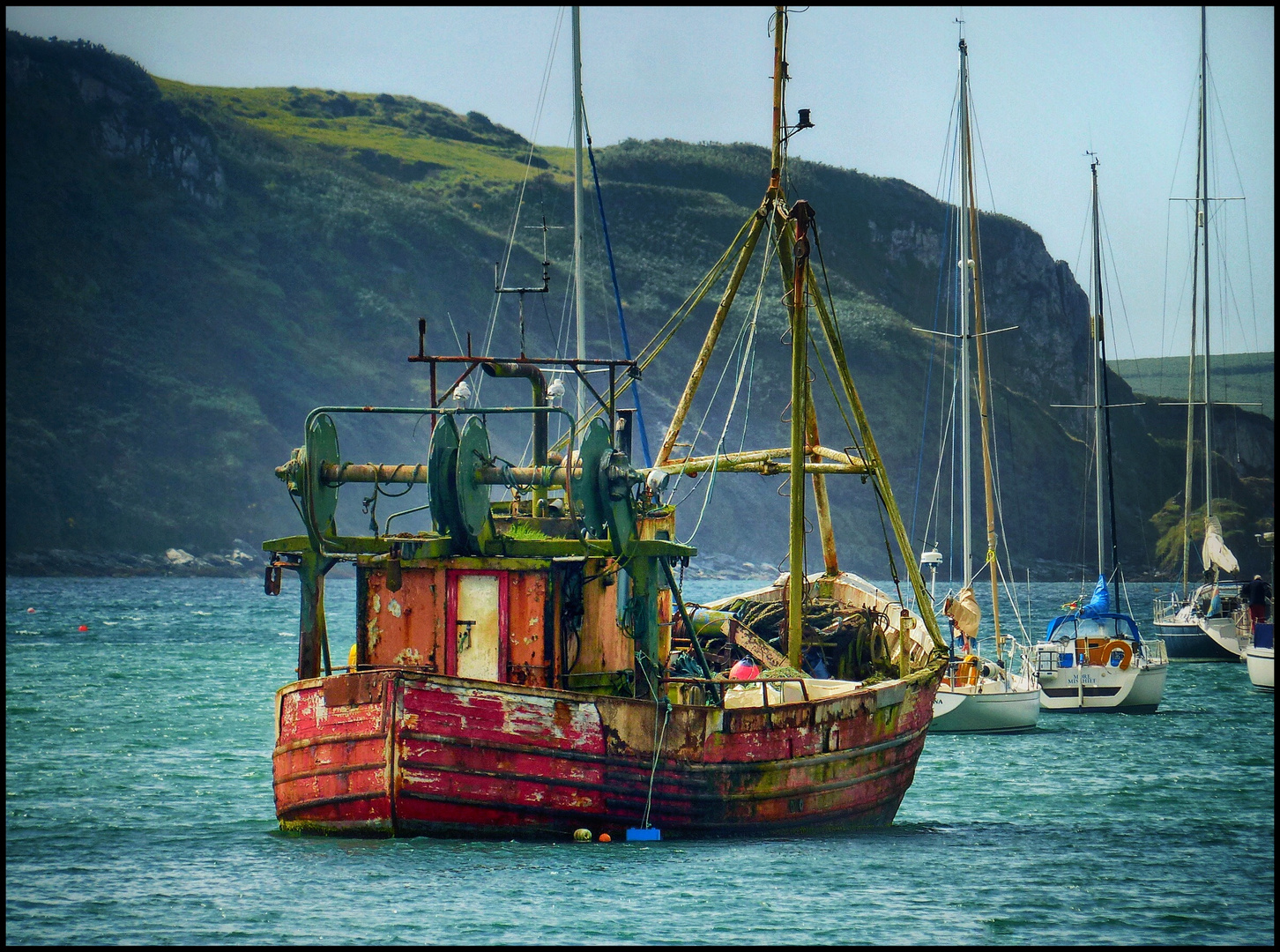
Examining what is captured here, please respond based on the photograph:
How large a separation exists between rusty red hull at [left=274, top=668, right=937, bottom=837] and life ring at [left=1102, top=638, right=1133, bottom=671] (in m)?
21.2

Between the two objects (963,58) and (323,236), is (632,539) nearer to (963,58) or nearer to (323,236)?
(963,58)

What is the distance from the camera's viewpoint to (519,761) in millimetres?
15289

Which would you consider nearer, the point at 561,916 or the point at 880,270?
the point at 561,916

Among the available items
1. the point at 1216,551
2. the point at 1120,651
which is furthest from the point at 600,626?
the point at 1216,551

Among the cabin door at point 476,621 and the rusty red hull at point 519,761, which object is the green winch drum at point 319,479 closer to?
the cabin door at point 476,621

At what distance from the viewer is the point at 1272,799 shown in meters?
24.3

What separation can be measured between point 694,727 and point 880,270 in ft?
591

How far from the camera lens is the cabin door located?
16094 mm

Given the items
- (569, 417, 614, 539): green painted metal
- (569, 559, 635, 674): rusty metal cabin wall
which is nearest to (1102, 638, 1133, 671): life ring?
(569, 559, 635, 674): rusty metal cabin wall

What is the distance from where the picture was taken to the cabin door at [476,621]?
52.8 feet

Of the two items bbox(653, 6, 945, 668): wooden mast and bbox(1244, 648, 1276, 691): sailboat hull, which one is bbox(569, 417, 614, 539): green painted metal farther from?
bbox(1244, 648, 1276, 691): sailboat hull

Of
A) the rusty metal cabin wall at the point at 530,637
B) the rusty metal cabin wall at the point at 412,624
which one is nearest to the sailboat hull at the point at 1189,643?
the rusty metal cabin wall at the point at 530,637

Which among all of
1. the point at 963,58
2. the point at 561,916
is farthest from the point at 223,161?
the point at 561,916

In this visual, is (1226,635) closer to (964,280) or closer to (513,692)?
(964,280)
